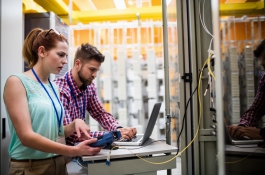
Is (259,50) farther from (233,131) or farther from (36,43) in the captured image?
(36,43)

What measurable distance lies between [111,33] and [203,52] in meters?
1.96

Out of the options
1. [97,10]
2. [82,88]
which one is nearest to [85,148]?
[82,88]

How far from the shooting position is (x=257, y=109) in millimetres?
1082

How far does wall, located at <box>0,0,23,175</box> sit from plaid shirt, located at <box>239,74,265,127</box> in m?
1.31

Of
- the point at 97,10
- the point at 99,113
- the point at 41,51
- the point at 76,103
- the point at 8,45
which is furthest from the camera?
the point at 97,10

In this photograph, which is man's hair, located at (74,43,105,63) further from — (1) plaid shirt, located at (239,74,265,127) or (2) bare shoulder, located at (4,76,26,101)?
(1) plaid shirt, located at (239,74,265,127)

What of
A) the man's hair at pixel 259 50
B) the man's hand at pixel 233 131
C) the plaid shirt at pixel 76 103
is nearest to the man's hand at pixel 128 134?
the plaid shirt at pixel 76 103

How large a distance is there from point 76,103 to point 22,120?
89 cm

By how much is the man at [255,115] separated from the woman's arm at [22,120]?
0.86 m

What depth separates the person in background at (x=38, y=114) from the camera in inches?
39.6

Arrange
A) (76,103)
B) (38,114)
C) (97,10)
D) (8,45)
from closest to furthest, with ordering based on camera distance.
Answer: (38,114)
(8,45)
(76,103)
(97,10)

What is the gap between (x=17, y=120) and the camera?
0.99 meters

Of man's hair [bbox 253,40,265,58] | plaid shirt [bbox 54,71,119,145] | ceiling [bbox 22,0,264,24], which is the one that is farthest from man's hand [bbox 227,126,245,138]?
ceiling [bbox 22,0,264,24]

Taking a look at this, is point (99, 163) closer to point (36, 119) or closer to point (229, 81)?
point (36, 119)
